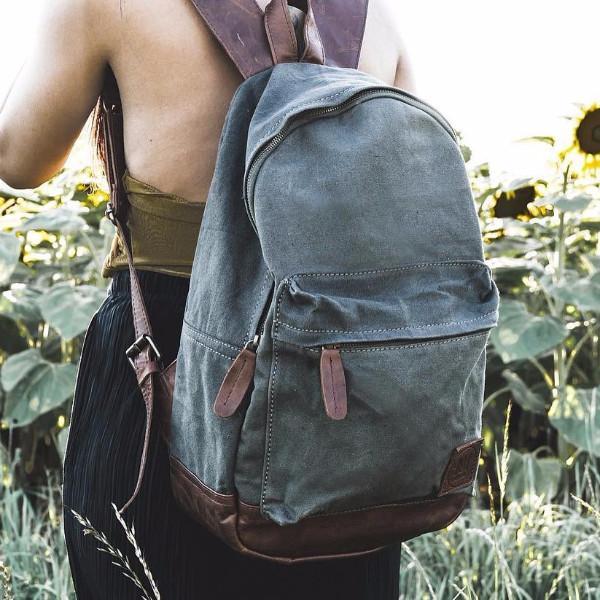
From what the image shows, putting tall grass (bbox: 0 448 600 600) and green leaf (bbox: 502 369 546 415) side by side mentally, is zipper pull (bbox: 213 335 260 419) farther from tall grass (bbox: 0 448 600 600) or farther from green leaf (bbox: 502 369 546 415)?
green leaf (bbox: 502 369 546 415)

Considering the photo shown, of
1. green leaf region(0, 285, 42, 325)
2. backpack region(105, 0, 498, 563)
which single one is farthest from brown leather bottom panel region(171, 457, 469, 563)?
green leaf region(0, 285, 42, 325)

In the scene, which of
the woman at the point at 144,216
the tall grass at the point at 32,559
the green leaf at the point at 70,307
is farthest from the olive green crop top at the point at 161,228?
the green leaf at the point at 70,307

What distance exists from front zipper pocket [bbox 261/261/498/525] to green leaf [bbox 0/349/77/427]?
2.10 m

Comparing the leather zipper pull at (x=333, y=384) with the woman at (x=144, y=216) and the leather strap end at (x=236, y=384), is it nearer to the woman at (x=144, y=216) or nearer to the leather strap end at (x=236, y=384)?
the leather strap end at (x=236, y=384)

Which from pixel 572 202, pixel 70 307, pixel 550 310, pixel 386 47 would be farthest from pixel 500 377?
pixel 386 47

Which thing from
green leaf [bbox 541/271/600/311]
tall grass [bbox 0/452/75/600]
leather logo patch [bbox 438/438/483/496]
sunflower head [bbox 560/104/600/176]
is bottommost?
tall grass [bbox 0/452/75/600]

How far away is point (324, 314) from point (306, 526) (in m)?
0.26

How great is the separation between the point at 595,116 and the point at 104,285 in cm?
184

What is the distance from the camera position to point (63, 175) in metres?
3.55

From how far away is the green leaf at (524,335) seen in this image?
117 inches

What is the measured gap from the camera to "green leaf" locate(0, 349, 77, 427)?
3.11 meters

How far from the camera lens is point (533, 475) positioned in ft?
9.93

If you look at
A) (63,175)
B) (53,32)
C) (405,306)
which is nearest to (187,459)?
(405,306)

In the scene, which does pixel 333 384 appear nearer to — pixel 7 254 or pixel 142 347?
pixel 142 347
